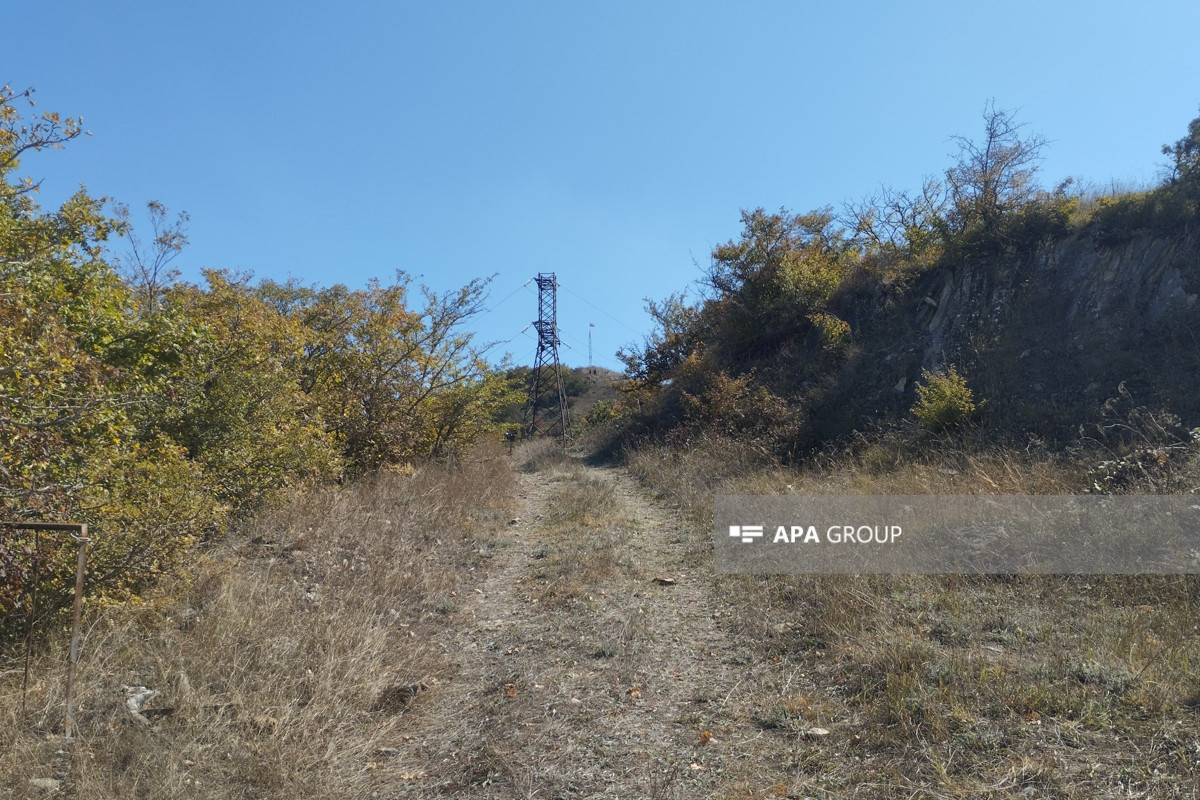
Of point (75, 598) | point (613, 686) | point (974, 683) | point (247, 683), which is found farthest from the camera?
point (613, 686)

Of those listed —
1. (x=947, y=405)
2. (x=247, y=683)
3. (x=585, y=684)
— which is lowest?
(x=585, y=684)

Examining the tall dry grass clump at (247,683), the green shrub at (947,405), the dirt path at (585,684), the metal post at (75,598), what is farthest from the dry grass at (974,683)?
the green shrub at (947,405)

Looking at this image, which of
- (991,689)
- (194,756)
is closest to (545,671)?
(194,756)

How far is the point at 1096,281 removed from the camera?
1224 centimetres

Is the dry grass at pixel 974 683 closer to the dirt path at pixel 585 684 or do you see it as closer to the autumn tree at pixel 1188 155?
the dirt path at pixel 585 684

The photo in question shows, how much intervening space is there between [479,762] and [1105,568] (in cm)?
496

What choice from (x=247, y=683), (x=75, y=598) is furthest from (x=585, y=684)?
(x=75, y=598)

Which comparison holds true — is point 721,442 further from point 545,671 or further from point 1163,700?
point 1163,700

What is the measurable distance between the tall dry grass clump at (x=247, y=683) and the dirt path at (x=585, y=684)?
0.31 m

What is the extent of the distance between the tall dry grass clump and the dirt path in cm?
31

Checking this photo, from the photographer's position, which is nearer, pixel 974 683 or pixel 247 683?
pixel 974 683

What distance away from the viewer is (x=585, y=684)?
4.86 metres

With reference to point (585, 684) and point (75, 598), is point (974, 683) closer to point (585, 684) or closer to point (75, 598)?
point (585, 684)

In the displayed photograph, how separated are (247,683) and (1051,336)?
13.2 metres
